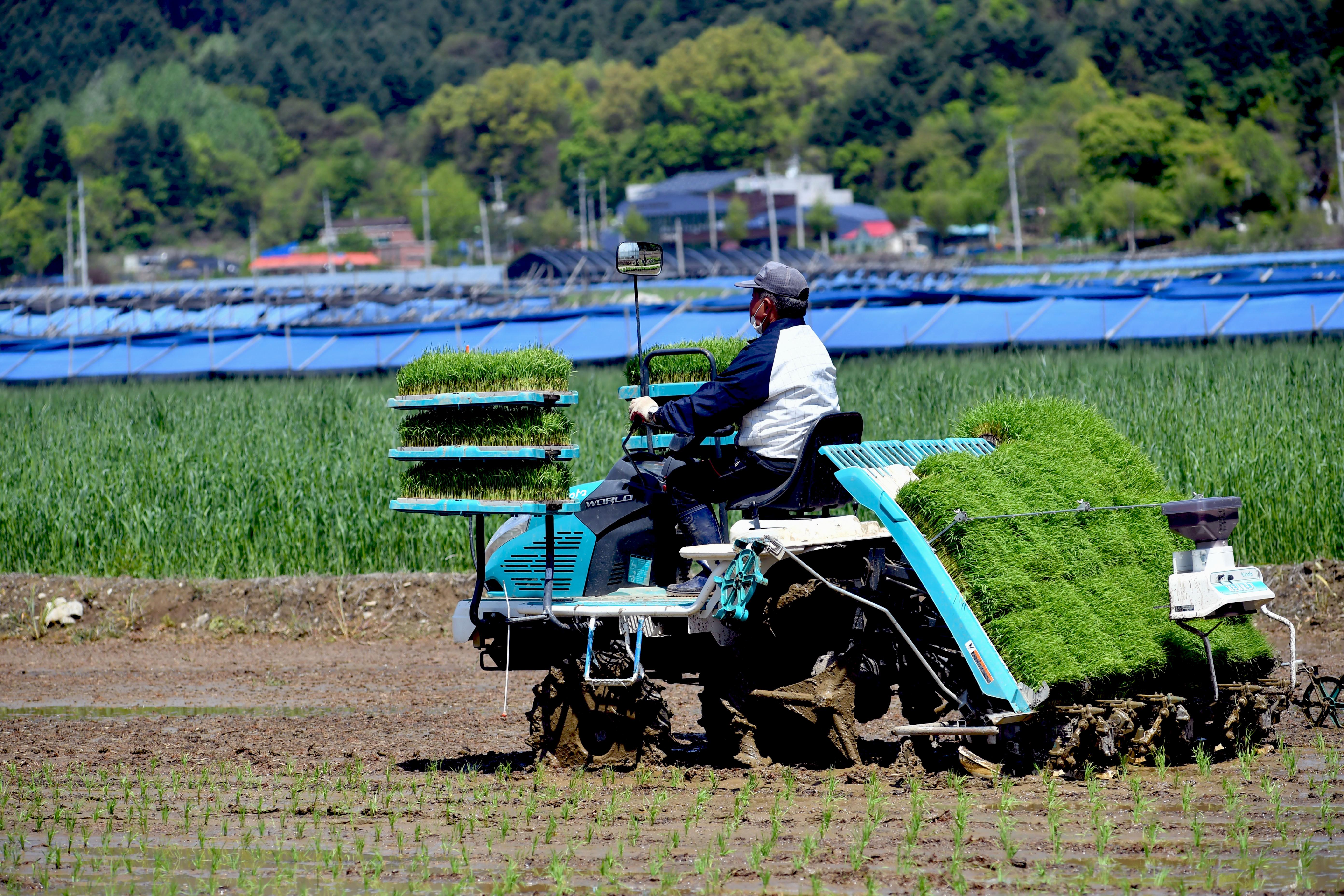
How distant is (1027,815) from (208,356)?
103 feet

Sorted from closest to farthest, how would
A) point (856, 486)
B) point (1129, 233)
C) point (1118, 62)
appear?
point (856, 486) < point (1129, 233) < point (1118, 62)

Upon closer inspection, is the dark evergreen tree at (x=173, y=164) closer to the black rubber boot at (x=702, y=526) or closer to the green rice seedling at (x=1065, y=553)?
the black rubber boot at (x=702, y=526)

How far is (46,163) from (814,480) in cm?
19931

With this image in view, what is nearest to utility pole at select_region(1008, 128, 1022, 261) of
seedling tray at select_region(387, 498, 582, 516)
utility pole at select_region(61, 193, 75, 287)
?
utility pole at select_region(61, 193, 75, 287)

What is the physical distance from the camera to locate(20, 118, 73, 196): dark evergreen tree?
188 m

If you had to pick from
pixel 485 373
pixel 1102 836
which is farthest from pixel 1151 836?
pixel 485 373

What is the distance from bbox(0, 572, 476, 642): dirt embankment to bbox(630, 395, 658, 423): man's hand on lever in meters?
5.43

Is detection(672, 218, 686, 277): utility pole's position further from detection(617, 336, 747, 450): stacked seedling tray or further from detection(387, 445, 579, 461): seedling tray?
detection(387, 445, 579, 461): seedling tray

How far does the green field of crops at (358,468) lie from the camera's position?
501 inches

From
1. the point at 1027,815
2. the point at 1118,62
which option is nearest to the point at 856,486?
the point at 1027,815

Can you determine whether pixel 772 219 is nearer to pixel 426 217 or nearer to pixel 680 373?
pixel 426 217

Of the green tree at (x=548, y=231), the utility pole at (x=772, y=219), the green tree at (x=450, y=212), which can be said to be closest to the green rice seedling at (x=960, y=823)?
the utility pole at (x=772, y=219)

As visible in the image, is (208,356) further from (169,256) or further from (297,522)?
(169,256)

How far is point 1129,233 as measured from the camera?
8475 cm
